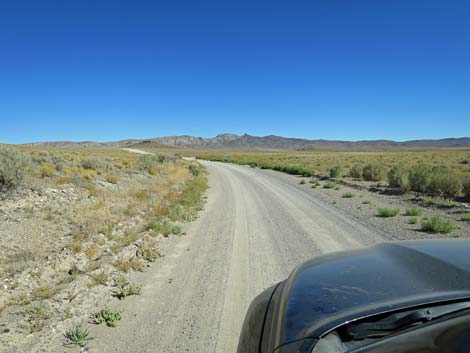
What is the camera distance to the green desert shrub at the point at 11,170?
9523 mm

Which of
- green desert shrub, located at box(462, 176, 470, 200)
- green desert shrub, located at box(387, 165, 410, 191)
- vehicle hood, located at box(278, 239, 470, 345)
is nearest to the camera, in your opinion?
vehicle hood, located at box(278, 239, 470, 345)

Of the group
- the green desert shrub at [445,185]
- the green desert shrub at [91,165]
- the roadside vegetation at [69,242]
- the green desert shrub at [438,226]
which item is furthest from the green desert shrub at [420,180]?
the green desert shrub at [91,165]

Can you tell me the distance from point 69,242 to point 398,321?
6.94m

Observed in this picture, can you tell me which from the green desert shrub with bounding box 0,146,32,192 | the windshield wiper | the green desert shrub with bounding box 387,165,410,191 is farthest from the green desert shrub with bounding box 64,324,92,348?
the green desert shrub with bounding box 387,165,410,191

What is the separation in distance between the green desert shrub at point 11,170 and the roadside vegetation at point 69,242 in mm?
27

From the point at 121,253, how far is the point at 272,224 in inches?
166

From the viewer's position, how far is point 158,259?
597cm

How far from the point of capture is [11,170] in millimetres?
9688

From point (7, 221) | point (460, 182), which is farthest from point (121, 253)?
point (460, 182)

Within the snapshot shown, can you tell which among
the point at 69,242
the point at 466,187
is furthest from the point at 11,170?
the point at 466,187

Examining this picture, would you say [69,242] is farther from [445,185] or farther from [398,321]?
[445,185]

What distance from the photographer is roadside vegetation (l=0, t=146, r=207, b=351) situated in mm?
3891

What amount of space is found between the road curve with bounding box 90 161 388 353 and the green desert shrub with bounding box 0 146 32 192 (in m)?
6.09

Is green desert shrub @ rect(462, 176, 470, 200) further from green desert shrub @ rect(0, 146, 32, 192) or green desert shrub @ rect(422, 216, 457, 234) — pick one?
green desert shrub @ rect(0, 146, 32, 192)
